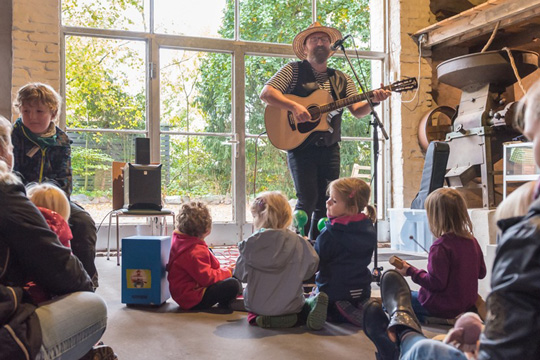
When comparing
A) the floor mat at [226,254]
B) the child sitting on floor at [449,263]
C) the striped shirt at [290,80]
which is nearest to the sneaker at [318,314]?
the child sitting on floor at [449,263]

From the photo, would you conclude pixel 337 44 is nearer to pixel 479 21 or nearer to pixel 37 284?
pixel 37 284

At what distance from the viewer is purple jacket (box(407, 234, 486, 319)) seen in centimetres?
230

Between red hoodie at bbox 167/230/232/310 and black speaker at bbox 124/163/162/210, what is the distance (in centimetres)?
168

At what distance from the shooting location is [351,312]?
8.09 feet

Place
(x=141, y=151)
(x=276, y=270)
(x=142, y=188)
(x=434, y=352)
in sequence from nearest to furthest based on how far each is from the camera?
(x=434, y=352), (x=276, y=270), (x=142, y=188), (x=141, y=151)

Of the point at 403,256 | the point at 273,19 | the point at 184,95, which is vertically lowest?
the point at 403,256

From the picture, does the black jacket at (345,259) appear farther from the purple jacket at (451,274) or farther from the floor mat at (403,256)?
the floor mat at (403,256)

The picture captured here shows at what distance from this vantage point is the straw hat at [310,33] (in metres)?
3.36

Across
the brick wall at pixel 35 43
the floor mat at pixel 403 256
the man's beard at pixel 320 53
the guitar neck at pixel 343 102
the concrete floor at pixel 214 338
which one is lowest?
the floor mat at pixel 403 256

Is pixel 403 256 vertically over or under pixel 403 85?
under

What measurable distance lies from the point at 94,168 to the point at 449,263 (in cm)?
396

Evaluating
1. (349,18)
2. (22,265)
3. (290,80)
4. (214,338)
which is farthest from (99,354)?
(349,18)

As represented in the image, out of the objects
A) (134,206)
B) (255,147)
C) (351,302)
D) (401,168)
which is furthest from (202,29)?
(351,302)

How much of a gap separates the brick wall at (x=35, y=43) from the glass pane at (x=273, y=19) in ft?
6.38
